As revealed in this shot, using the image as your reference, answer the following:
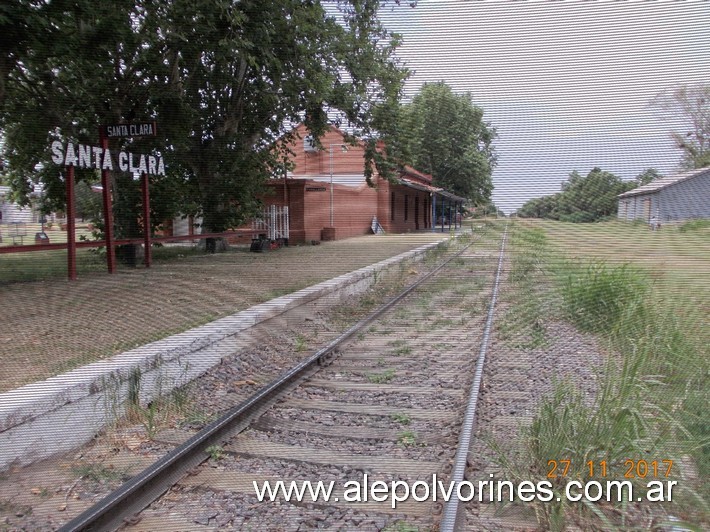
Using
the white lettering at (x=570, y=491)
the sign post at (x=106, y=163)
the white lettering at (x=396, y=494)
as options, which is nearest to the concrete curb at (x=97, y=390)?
the white lettering at (x=396, y=494)

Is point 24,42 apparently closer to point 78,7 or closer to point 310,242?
point 78,7

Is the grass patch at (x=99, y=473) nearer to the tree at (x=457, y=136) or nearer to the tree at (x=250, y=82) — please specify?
the tree at (x=457, y=136)

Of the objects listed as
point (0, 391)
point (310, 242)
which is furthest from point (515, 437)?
point (310, 242)

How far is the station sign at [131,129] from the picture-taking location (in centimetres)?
660

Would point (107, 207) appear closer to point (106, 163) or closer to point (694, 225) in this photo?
point (106, 163)

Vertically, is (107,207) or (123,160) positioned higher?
(123,160)

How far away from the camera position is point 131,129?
6609 millimetres

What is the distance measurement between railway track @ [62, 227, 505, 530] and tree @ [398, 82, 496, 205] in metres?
1.37

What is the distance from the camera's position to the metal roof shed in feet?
9.90

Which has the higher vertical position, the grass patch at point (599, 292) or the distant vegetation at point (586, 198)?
the distant vegetation at point (586, 198)

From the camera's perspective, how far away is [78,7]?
468 centimetres

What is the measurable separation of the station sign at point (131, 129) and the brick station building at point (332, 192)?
6.02 m

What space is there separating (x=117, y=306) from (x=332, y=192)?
33.6 feet

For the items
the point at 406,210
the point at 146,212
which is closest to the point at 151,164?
the point at 146,212
